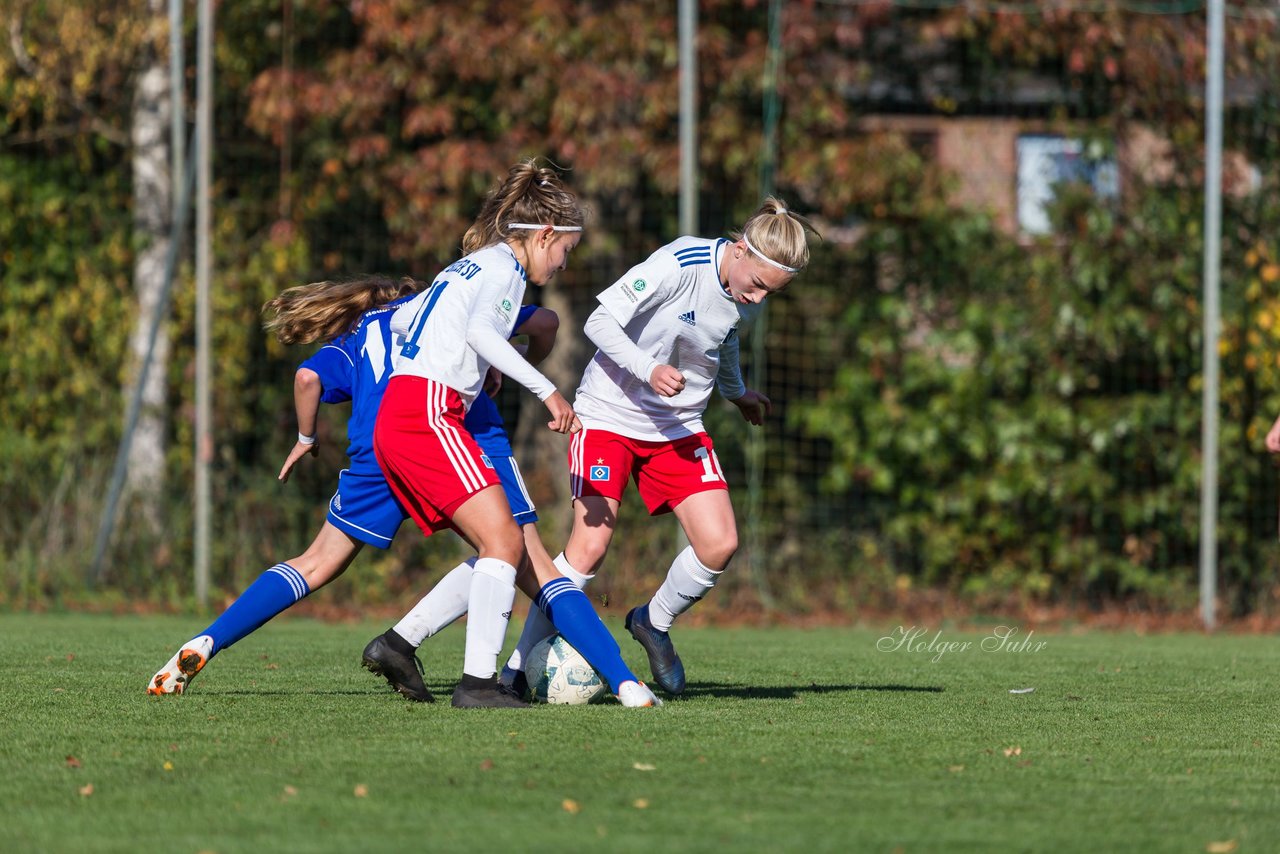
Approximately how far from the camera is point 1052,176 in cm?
1151

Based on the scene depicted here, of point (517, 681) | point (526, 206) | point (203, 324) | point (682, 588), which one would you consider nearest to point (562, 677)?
point (517, 681)

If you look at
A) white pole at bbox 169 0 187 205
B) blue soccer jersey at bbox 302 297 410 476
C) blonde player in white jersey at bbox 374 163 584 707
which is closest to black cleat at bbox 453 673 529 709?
blonde player in white jersey at bbox 374 163 584 707

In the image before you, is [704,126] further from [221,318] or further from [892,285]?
[221,318]

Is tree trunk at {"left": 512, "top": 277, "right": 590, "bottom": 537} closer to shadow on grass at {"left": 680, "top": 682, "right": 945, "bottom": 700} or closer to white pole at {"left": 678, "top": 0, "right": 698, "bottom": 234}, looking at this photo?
white pole at {"left": 678, "top": 0, "right": 698, "bottom": 234}

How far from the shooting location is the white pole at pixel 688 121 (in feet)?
34.8

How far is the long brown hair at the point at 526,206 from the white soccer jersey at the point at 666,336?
36 cm

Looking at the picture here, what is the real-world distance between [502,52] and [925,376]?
3.62m

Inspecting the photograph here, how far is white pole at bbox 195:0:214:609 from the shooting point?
10.8 meters

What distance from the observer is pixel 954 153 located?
11828 millimetres

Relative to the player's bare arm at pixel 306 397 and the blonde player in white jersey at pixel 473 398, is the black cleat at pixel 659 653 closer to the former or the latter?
the blonde player in white jersey at pixel 473 398

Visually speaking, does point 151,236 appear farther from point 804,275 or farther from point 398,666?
point 398,666

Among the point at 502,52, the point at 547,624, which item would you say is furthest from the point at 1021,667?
the point at 502,52

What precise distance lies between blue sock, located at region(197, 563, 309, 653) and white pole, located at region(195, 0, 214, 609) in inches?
191

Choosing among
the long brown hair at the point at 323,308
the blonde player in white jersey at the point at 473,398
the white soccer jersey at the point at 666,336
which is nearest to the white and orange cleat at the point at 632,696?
the blonde player in white jersey at the point at 473,398
